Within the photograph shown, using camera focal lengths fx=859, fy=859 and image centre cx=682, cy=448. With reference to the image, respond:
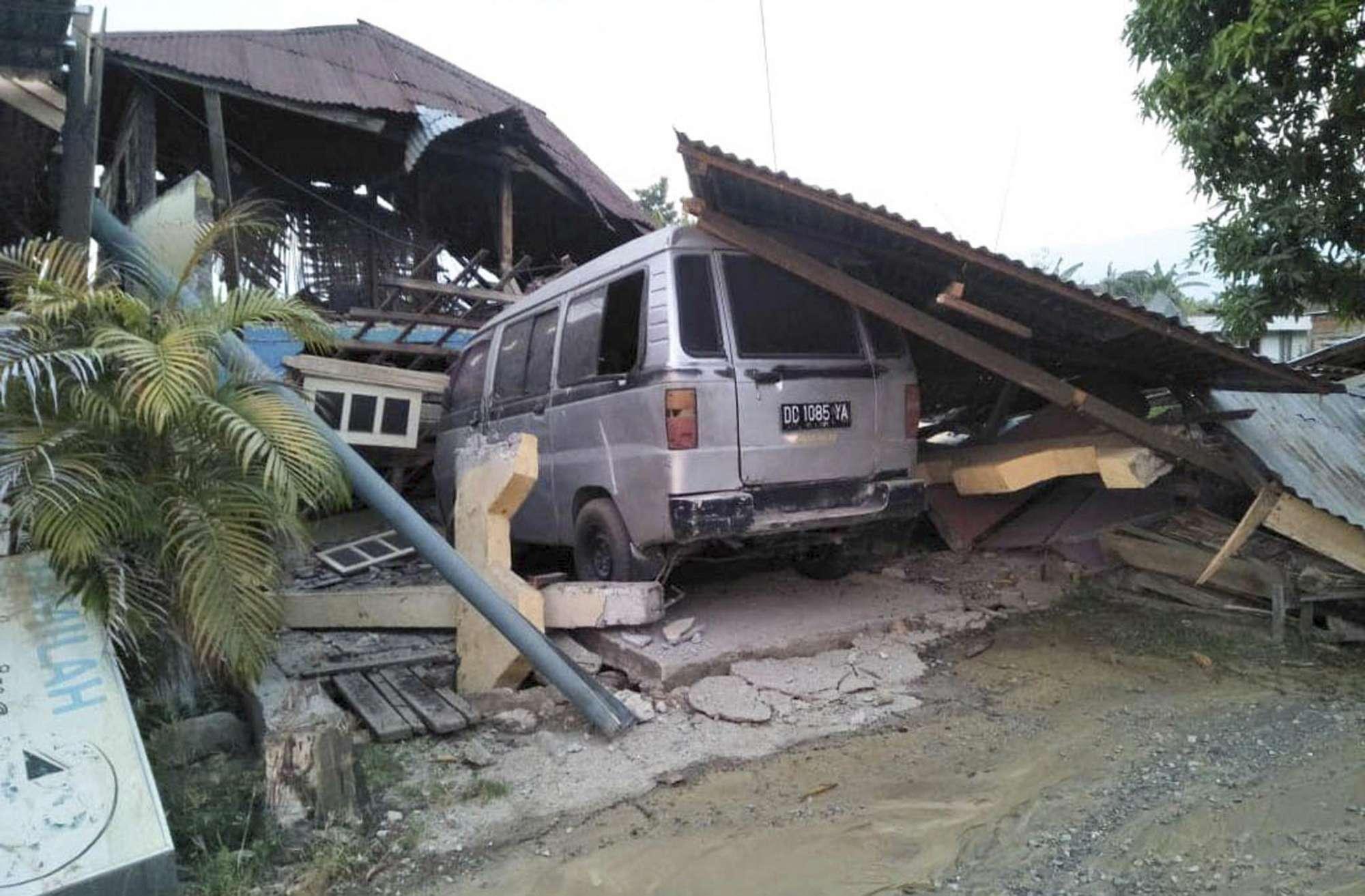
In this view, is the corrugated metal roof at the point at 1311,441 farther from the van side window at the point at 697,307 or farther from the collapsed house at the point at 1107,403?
the van side window at the point at 697,307

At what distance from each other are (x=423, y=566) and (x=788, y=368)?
3804 millimetres

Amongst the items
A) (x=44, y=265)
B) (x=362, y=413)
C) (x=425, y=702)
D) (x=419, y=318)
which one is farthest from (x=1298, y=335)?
(x=44, y=265)

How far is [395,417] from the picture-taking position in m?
8.06

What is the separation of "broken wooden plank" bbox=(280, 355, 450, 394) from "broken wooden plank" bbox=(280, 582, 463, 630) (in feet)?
8.55

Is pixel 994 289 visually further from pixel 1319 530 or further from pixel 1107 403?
pixel 1319 530

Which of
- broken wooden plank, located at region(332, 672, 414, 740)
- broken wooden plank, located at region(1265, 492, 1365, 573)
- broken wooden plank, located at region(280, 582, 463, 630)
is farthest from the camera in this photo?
broken wooden plank, located at region(280, 582, 463, 630)

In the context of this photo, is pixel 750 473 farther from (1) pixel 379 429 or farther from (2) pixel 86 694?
(1) pixel 379 429

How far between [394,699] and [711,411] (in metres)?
2.25

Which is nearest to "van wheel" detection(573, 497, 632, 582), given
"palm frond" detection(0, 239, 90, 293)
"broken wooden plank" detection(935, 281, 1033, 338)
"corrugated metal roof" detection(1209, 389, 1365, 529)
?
"broken wooden plank" detection(935, 281, 1033, 338)

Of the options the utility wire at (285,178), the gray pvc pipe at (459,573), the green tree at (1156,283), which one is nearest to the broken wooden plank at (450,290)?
the utility wire at (285,178)

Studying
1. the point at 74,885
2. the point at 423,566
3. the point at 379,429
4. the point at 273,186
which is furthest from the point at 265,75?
the point at 74,885

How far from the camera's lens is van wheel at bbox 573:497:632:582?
4891mm

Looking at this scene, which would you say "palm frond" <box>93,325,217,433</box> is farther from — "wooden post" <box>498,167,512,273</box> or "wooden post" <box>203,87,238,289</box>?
"wooden post" <box>498,167,512,273</box>

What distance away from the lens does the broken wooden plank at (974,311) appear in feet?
15.2
